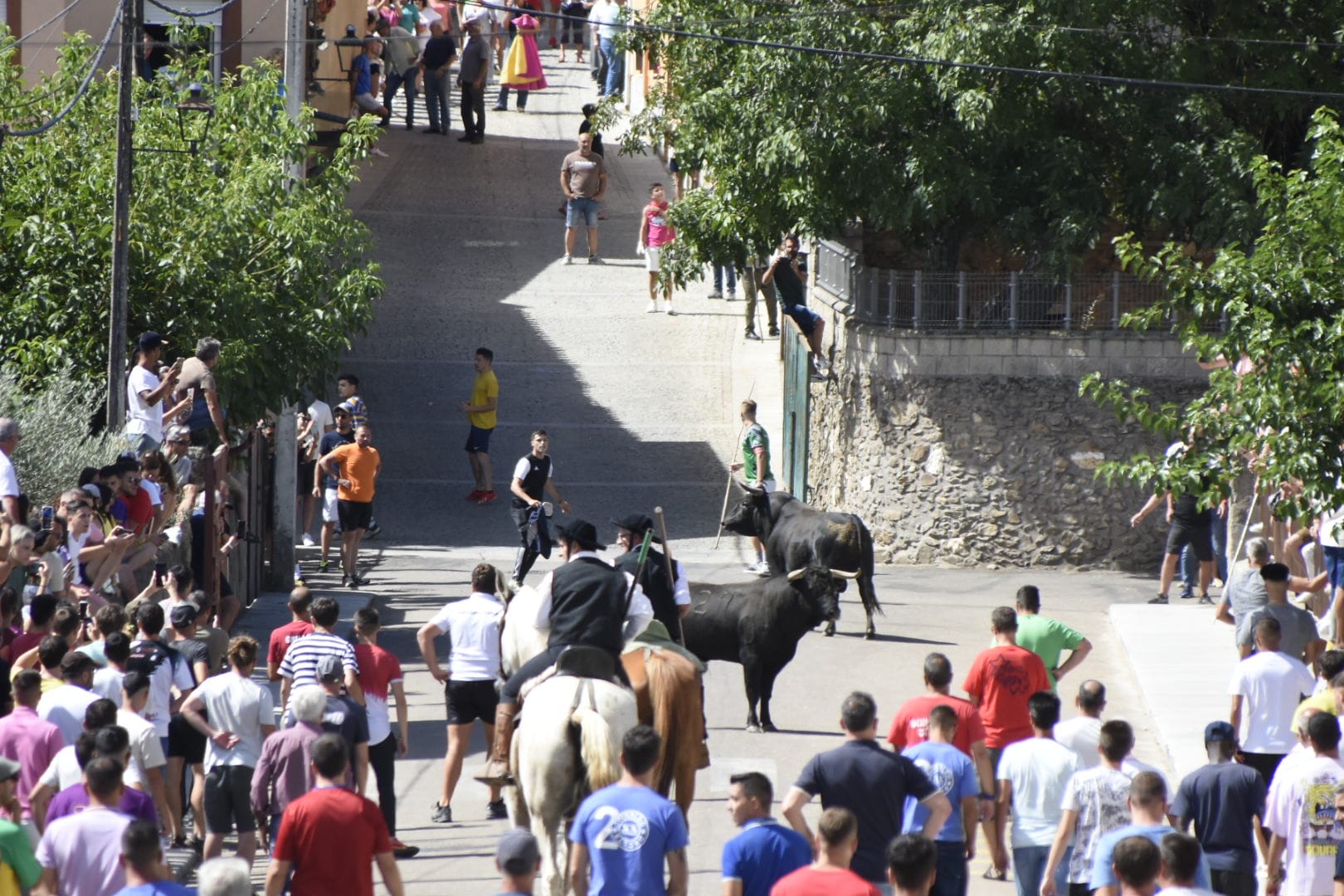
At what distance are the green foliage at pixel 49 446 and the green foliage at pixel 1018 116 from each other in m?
7.78

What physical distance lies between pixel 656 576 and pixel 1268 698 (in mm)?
3796

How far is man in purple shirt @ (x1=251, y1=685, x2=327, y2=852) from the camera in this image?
31.4 feet

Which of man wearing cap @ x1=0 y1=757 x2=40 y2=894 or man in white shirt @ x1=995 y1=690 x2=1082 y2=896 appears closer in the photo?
man wearing cap @ x1=0 y1=757 x2=40 y2=894

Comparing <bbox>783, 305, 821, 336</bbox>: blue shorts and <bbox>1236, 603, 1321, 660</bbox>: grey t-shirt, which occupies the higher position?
<bbox>783, 305, 821, 336</bbox>: blue shorts

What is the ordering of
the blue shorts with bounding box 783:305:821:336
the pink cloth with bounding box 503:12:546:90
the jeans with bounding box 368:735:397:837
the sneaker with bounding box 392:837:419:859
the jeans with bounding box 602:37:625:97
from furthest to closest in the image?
the pink cloth with bounding box 503:12:546:90
the jeans with bounding box 602:37:625:97
the blue shorts with bounding box 783:305:821:336
the sneaker with bounding box 392:837:419:859
the jeans with bounding box 368:735:397:837

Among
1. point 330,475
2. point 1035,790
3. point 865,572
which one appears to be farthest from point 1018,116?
point 1035,790

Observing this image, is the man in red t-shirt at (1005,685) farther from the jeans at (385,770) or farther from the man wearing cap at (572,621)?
the jeans at (385,770)

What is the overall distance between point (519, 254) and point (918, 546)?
14856mm

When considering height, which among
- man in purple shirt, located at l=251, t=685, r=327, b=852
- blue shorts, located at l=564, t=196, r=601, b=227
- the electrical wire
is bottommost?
man in purple shirt, located at l=251, t=685, r=327, b=852

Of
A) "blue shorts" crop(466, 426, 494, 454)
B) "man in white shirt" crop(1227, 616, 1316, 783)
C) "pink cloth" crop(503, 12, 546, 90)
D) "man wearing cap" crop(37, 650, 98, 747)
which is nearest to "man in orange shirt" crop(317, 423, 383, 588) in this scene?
"blue shorts" crop(466, 426, 494, 454)

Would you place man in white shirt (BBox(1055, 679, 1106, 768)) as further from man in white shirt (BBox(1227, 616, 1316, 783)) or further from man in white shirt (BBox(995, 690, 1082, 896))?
man in white shirt (BBox(1227, 616, 1316, 783))

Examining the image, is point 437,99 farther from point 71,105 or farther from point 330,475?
point 330,475

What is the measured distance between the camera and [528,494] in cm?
1978

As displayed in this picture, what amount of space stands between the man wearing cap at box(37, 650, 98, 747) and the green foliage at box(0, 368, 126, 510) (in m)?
6.12
